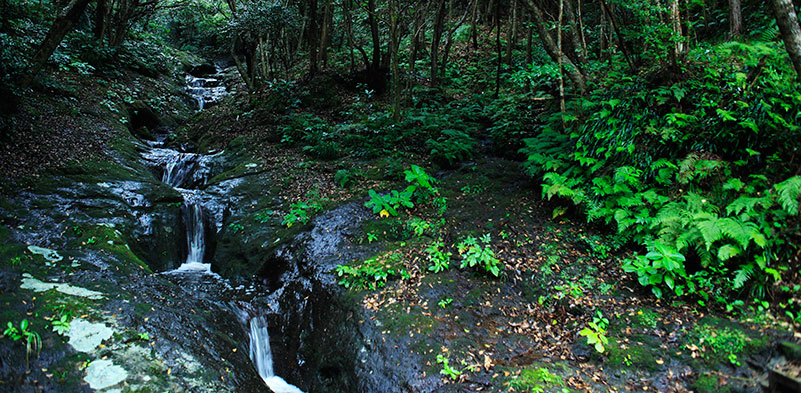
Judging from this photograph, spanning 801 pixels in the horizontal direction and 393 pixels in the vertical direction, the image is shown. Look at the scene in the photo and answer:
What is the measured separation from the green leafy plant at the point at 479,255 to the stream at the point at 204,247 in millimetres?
3479

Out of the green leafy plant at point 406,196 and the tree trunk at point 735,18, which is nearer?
the green leafy plant at point 406,196

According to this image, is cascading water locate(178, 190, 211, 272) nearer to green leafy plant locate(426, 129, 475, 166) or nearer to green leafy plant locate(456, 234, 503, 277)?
green leafy plant locate(456, 234, 503, 277)

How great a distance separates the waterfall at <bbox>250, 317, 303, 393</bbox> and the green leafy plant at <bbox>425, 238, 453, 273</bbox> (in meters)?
2.93

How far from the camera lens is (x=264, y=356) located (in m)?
6.43

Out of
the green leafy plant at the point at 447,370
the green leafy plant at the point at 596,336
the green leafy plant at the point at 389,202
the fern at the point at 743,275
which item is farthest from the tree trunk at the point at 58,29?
the fern at the point at 743,275

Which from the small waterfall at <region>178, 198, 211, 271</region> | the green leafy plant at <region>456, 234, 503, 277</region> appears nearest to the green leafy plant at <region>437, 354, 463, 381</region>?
the green leafy plant at <region>456, 234, 503, 277</region>

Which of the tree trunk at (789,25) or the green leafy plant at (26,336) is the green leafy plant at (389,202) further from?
the tree trunk at (789,25)

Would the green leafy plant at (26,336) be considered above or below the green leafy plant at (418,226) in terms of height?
below

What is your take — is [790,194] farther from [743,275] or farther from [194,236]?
[194,236]

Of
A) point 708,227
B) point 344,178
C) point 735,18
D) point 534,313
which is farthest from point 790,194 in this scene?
point 344,178

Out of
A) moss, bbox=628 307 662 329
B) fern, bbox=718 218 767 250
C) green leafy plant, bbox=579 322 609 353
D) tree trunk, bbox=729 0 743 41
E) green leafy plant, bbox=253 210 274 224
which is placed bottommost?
green leafy plant, bbox=579 322 609 353

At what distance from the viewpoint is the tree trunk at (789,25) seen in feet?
14.1

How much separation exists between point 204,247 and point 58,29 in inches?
219

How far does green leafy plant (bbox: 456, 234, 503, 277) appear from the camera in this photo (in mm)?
6211
